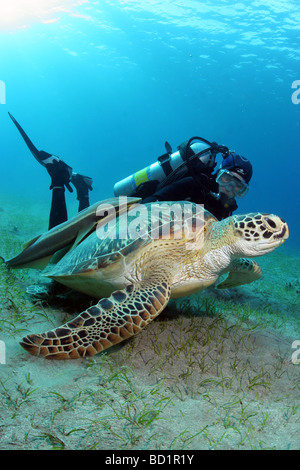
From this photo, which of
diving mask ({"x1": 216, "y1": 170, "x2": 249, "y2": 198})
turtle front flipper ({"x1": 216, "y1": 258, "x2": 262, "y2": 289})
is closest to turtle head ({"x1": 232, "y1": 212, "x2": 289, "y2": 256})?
turtle front flipper ({"x1": 216, "y1": 258, "x2": 262, "y2": 289})

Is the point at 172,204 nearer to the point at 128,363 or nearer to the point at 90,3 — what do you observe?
the point at 128,363

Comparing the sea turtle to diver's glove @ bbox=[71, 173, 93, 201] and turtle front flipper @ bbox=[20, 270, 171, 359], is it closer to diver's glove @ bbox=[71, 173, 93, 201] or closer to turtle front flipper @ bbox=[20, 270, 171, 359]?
turtle front flipper @ bbox=[20, 270, 171, 359]

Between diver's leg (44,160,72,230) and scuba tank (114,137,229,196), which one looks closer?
scuba tank (114,137,229,196)

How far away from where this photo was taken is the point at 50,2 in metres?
30.6

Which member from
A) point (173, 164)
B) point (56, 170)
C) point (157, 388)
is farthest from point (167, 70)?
point (157, 388)

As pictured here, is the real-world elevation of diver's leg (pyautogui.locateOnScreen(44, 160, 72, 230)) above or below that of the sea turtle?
above

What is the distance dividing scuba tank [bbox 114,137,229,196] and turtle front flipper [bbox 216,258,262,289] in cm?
193

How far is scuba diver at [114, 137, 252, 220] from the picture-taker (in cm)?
463

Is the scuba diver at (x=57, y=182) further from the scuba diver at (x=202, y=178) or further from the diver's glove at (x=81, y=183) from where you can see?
the scuba diver at (x=202, y=178)

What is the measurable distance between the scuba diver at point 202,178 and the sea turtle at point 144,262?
150 centimetres

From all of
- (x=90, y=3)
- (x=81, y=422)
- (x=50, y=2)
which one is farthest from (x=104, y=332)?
(x=50, y=2)

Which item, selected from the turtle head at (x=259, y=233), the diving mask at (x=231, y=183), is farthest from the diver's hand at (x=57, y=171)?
the turtle head at (x=259, y=233)

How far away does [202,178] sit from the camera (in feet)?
16.1

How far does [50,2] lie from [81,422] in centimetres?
4086
